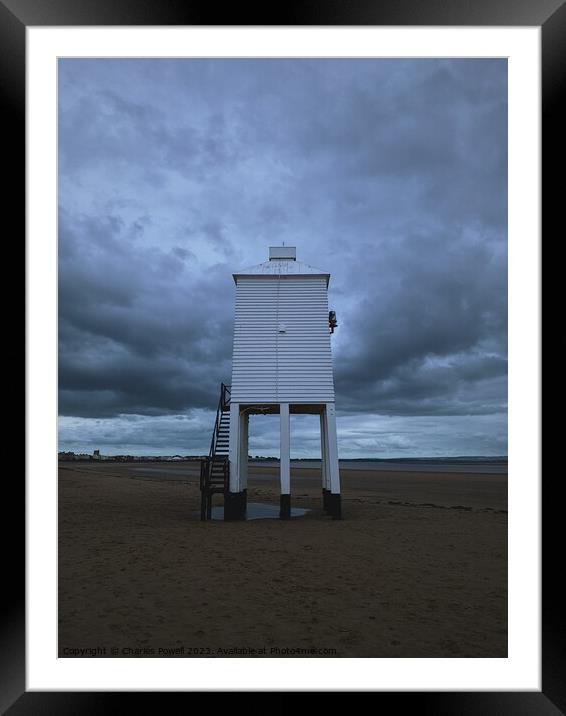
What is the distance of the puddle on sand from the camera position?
16216 mm

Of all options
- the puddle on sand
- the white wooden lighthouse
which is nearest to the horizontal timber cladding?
the white wooden lighthouse

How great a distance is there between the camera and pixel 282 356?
601 inches

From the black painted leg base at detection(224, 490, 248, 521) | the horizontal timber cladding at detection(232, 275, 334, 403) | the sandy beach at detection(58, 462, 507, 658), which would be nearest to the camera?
the sandy beach at detection(58, 462, 507, 658)

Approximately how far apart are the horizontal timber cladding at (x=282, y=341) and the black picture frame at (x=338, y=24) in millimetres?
11579

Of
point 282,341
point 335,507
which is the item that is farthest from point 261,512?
point 282,341

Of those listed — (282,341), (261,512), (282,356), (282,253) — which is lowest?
(261,512)

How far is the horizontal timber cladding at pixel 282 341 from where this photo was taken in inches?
596

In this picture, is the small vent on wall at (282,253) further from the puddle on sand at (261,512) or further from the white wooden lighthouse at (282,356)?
the puddle on sand at (261,512)

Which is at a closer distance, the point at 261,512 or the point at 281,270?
the point at 281,270

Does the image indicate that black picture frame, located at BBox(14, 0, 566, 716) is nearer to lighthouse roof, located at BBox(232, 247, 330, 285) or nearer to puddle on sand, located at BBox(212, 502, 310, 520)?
lighthouse roof, located at BBox(232, 247, 330, 285)

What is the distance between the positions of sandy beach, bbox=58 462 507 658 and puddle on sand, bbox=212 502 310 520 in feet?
4.78

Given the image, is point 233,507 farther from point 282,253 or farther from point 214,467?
point 282,253

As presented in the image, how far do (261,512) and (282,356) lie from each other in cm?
611
